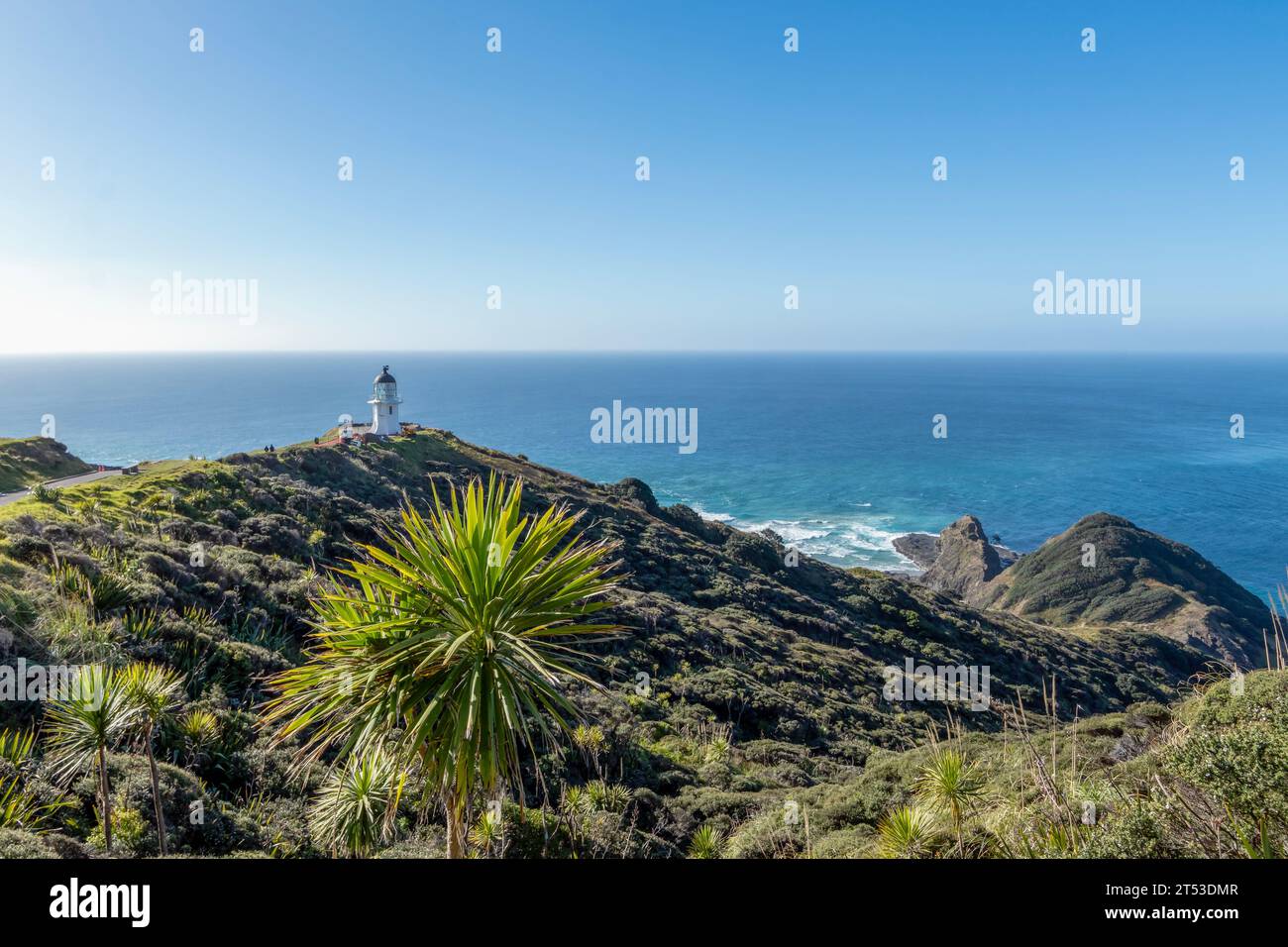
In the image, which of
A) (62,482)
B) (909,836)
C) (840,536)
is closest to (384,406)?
(62,482)

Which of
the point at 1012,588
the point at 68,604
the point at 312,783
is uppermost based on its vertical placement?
the point at 68,604

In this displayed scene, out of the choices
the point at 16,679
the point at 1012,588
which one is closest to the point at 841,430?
the point at 1012,588

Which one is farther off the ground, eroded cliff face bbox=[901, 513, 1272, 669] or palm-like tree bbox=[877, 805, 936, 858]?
palm-like tree bbox=[877, 805, 936, 858]

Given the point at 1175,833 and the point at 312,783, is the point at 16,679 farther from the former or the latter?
the point at 1175,833

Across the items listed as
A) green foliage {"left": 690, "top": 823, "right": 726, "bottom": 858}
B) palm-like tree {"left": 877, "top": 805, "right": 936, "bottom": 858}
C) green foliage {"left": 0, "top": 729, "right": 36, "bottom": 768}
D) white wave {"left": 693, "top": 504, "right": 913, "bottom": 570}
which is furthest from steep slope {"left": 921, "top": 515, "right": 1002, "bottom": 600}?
green foliage {"left": 0, "top": 729, "right": 36, "bottom": 768}

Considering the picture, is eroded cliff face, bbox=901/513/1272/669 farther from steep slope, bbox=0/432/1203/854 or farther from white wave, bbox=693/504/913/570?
steep slope, bbox=0/432/1203/854

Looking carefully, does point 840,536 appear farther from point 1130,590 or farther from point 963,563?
point 1130,590
